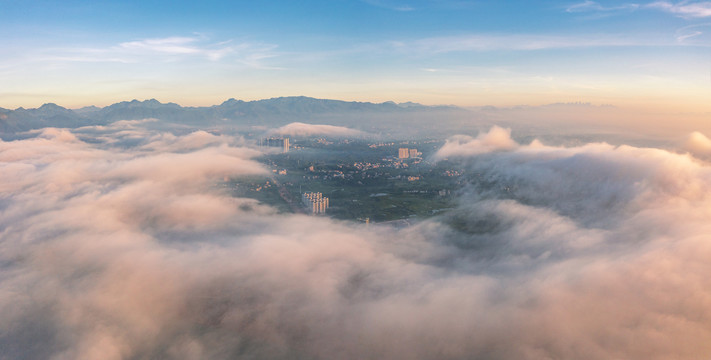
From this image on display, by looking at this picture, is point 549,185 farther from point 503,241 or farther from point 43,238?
point 43,238

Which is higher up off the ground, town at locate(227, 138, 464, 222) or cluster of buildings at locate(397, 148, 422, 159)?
cluster of buildings at locate(397, 148, 422, 159)

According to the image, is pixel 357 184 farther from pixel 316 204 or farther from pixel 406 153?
pixel 406 153

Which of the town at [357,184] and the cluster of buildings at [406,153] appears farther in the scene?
the cluster of buildings at [406,153]

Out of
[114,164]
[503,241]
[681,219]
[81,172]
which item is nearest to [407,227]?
[503,241]

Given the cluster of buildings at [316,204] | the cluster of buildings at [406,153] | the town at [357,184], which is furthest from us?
the cluster of buildings at [406,153]

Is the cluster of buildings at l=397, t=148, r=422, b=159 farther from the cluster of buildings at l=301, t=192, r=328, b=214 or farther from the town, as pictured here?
the cluster of buildings at l=301, t=192, r=328, b=214

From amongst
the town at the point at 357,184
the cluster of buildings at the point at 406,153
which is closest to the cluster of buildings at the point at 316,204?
the town at the point at 357,184

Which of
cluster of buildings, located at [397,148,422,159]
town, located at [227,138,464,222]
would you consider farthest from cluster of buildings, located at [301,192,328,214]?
cluster of buildings, located at [397,148,422,159]

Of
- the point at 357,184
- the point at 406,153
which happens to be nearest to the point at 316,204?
the point at 357,184

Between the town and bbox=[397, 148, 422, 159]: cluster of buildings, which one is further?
bbox=[397, 148, 422, 159]: cluster of buildings

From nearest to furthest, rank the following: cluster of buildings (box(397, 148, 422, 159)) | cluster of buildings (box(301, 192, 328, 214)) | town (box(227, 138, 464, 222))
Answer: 1. cluster of buildings (box(301, 192, 328, 214))
2. town (box(227, 138, 464, 222))
3. cluster of buildings (box(397, 148, 422, 159))

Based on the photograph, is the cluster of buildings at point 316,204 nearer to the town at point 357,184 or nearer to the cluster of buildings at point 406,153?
the town at point 357,184
